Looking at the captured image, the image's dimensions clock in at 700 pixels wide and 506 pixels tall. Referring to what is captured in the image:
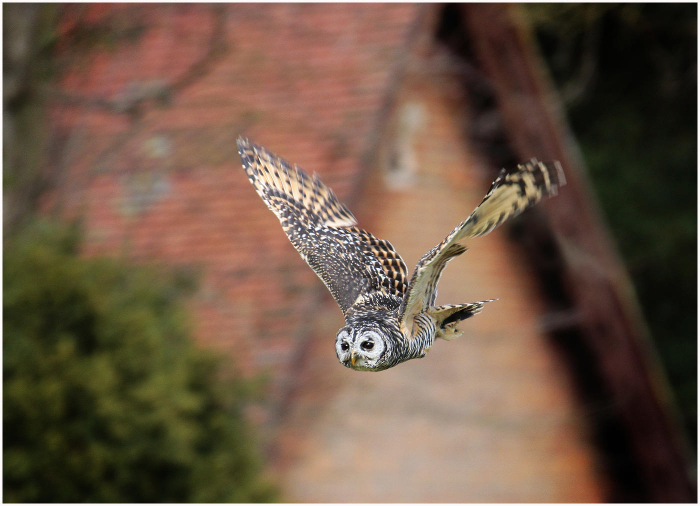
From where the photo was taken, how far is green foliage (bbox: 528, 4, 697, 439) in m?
11.1

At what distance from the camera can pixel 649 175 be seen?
11500mm

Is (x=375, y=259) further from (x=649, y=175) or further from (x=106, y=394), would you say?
(x=649, y=175)

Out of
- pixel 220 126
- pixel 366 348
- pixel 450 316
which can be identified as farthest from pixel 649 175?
pixel 366 348

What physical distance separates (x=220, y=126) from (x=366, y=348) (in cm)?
442

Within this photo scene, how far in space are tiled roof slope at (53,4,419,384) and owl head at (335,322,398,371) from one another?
3658mm

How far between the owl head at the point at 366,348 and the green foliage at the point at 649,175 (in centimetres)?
981

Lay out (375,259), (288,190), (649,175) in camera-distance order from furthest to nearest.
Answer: (649,175), (288,190), (375,259)

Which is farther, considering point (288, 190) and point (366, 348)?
point (288, 190)

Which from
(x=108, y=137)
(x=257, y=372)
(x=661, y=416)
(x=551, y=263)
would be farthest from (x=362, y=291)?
(x=661, y=416)

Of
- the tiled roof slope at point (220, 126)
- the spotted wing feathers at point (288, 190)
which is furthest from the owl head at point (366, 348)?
the tiled roof slope at point (220, 126)

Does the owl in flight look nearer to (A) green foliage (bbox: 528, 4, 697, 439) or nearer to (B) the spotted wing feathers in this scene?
(B) the spotted wing feathers

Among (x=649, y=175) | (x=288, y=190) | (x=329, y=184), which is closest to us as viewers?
(x=288, y=190)

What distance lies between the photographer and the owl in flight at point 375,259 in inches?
59.0

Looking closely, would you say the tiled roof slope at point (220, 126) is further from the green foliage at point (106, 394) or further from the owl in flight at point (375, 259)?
the owl in flight at point (375, 259)
